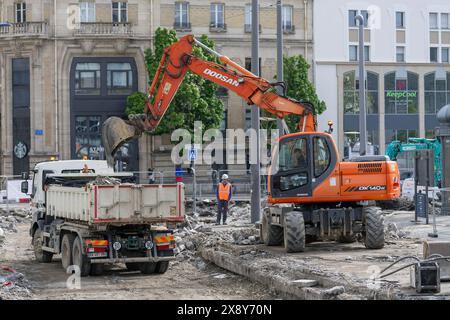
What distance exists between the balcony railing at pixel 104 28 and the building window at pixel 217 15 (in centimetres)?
559

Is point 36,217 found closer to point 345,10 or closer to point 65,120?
point 65,120

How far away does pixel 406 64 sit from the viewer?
62938 mm

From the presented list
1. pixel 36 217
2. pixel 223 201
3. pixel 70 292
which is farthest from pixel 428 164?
pixel 70 292

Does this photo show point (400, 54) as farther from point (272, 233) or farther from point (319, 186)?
point (319, 186)

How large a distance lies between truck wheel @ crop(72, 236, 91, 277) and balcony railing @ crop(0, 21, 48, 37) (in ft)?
127

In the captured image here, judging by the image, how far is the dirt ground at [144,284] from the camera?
57.6ft

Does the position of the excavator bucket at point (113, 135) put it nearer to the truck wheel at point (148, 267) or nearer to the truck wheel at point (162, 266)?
the truck wheel at point (148, 267)

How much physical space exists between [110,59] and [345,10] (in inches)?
632

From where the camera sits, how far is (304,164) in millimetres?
22562

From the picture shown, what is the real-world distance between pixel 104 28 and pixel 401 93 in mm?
20785

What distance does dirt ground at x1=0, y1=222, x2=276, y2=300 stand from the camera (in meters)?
17.6

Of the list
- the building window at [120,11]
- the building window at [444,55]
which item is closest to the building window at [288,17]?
the building window at [120,11]

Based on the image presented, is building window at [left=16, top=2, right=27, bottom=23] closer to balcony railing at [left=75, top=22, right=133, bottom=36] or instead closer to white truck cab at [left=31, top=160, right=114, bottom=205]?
balcony railing at [left=75, top=22, right=133, bottom=36]

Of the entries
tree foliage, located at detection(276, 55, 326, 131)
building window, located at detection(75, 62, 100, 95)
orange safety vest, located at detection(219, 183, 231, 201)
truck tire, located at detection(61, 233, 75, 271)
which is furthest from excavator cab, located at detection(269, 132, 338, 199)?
building window, located at detection(75, 62, 100, 95)
